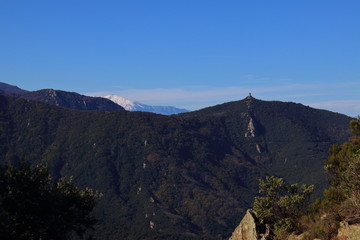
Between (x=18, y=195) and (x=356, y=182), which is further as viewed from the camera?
(x=18, y=195)

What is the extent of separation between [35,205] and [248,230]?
19.3m

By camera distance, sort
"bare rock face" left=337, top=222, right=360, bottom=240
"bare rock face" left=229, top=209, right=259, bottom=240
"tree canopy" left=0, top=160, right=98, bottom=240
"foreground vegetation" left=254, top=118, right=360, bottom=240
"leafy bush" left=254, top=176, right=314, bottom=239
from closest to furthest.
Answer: "bare rock face" left=337, top=222, right=360, bottom=240, "foreground vegetation" left=254, top=118, right=360, bottom=240, "leafy bush" left=254, top=176, right=314, bottom=239, "bare rock face" left=229, top=209, right=259, bottom=240, "tree canopy" left=0, top=160, right=98, bottom=240

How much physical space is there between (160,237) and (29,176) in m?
142

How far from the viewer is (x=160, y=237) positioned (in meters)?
176

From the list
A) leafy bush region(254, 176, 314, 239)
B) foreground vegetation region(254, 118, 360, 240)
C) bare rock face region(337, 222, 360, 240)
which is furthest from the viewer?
leafy bush region(254, 176, 314, 239)

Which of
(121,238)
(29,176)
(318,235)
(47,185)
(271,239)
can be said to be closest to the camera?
(318,235)

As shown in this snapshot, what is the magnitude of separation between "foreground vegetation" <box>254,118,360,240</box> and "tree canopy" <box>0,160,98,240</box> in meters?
18.8

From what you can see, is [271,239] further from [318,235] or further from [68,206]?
[68,206]

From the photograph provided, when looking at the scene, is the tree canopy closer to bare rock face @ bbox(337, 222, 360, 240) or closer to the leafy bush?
the leafy bush

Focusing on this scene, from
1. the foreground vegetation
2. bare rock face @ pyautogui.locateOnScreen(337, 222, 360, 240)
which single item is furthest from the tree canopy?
bare rock face @ pyautogui.locateOnScreen(337, 222, 360, 240)

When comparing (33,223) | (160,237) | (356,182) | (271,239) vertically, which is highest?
(356,182)

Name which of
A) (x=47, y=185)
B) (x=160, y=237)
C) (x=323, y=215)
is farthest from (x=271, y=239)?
(x=160, y=237)

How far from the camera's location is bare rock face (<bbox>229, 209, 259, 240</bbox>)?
32.3 metres

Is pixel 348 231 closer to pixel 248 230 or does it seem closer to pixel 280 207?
pixel 280 207
